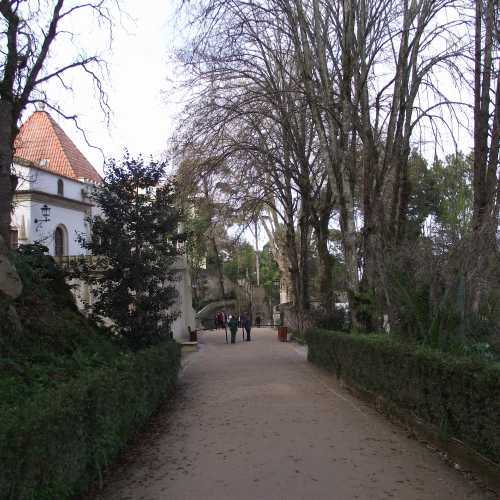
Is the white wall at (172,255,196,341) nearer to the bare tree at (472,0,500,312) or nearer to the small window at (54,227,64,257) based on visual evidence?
the small window at (54,227,64,257)

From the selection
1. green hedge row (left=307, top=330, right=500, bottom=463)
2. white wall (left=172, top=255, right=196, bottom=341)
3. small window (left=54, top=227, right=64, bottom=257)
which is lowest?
green hedge row (left=307, top=330, right=500, bottom=463)

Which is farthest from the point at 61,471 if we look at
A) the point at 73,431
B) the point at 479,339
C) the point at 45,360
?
the point at 479,339

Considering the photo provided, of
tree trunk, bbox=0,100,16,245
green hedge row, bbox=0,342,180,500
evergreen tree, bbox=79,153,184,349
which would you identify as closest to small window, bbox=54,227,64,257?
evergreen tree, bbox=79,153,184,349

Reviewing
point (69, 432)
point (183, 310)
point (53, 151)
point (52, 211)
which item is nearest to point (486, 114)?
point (69, 432)

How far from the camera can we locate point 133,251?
1402 cm

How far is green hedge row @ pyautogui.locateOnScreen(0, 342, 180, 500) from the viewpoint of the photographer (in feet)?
12.7

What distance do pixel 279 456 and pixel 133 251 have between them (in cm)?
816

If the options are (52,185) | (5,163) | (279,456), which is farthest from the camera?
(52,185)

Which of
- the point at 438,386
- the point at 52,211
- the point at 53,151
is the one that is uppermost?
the point at 53,151

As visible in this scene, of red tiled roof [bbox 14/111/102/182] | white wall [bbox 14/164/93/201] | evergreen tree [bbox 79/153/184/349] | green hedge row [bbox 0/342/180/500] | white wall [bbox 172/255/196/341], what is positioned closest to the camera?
green hedge row [bbox 0/342/180/500]

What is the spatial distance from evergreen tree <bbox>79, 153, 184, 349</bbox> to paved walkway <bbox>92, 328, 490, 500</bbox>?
8.84 feet

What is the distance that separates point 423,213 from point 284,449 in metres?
17.7

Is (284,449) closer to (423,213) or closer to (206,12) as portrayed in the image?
(206,12)

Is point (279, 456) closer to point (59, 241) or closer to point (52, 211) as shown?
point (52, 211)
